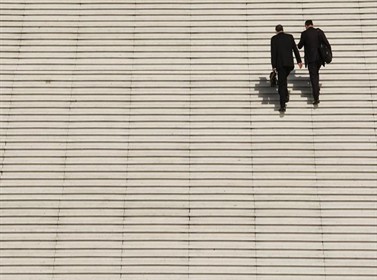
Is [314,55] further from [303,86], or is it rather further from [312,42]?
[303,86]

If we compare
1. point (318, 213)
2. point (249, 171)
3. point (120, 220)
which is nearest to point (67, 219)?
point (120, 220)

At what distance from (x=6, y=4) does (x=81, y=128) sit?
3378 millimetres

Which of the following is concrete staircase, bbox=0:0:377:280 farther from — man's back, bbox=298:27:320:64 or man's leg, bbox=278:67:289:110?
man's back, bbox=298:27:320:64

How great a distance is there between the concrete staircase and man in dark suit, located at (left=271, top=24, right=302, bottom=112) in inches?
16.3

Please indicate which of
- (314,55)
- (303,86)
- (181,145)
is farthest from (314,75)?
(181,145)

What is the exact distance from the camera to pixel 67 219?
7117mm

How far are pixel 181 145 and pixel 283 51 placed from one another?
7.53ft

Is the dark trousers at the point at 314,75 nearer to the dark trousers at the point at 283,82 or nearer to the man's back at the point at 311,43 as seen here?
the man's back at the point at 311,43

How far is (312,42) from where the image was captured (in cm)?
778

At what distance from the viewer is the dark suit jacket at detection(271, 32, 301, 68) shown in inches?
300

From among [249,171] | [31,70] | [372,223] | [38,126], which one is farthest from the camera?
[31,70]

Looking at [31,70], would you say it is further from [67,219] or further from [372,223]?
[372,223]

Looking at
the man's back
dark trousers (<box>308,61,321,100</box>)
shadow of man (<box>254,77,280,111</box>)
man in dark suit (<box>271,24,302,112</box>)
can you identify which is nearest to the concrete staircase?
shadow of man (<box>254,77,280,111</box>)

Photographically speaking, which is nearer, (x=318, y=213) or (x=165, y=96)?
(x=318, y=213)
